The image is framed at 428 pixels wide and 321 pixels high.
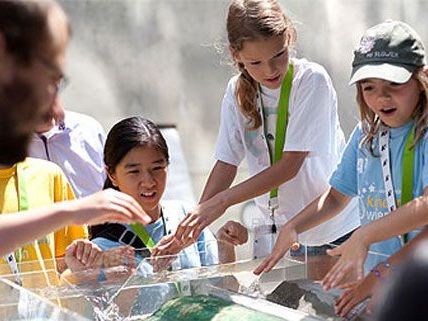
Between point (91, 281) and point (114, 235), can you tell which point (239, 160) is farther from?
point (91, 281)

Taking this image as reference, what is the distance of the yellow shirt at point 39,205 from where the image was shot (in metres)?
2.19

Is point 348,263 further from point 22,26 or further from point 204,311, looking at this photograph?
point 22,26

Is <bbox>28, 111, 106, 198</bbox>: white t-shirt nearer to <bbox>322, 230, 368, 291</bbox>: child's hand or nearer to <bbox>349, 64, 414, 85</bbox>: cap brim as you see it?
<bbox>349, 64, 414, 85</bbox>: cap brim

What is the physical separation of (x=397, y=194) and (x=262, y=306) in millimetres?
419

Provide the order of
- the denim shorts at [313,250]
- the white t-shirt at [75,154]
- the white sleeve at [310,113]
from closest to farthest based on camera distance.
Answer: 1. the denim shorts at [313,250]
2. the white sleeve at [310,113]
3. the white t-shirt at [75,154]

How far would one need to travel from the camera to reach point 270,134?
2752mm

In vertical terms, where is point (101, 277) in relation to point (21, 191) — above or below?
below

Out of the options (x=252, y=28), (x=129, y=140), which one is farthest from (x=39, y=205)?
(x=252, y=28)

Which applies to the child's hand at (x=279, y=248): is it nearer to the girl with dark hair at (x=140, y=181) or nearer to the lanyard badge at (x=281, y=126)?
the girl with dark hair at (x=140, y=181)

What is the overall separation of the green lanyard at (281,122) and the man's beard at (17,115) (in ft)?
5.04

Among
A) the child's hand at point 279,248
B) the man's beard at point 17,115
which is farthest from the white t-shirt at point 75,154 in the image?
the man's beard at point 17,115

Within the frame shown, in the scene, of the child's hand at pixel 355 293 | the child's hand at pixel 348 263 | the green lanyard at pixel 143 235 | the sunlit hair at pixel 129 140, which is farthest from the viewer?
the sunlit hair at pixel 129 140

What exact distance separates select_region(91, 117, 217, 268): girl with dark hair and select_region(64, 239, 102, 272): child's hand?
12 cm

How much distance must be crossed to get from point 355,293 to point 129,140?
3.10 ft
